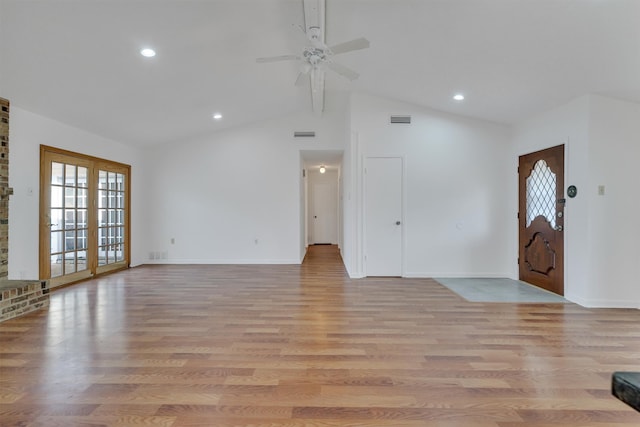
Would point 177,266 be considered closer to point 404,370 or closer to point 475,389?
point 404,370

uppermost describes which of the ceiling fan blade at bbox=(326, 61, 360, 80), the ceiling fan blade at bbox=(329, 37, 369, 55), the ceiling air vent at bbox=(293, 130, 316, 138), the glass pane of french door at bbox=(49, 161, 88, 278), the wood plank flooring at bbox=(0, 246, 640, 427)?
the ceiling air vent at bbox=(293, 130, 316, 138)

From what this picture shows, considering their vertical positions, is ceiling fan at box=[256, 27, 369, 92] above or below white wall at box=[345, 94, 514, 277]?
above

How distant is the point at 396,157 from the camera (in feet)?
18.7

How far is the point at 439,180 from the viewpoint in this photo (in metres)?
5.72

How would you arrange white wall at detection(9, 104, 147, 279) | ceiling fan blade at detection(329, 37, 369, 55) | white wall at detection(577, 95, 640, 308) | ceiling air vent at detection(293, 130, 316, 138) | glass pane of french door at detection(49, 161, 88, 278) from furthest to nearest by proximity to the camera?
ceiling air vent at detection(293, 130, 316, 138), glass pane of french door at detection(49, 161, 88, 278), white wall at detection(9, 104, 147, 279), white wall at detection(577, 95, 640, 308), ceiling fan blade at detection(329, 37, 369, 55)

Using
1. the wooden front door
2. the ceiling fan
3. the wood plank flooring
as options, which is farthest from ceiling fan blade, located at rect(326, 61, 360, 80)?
the wooden front door

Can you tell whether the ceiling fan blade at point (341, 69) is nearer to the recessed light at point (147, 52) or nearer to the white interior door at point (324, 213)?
the recessed light at point (147, 52)

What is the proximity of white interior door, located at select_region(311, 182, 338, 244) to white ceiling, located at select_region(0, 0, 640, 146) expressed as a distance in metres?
6.18

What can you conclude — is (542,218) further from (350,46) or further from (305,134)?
(305,134)

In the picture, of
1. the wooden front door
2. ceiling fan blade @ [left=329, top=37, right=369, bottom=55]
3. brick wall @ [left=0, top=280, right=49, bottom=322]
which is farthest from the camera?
the wooden front door

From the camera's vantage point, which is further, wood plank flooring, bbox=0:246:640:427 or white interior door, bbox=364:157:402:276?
white interior door, bbox=364:157:402:276

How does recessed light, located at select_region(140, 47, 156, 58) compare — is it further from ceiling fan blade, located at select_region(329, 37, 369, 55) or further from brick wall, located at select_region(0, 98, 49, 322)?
ceiling fan blade, located at select_region(329, 37, 369, 55)

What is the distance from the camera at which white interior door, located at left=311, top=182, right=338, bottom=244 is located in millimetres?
11375

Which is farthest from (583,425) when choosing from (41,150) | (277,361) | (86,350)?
(41,150)
